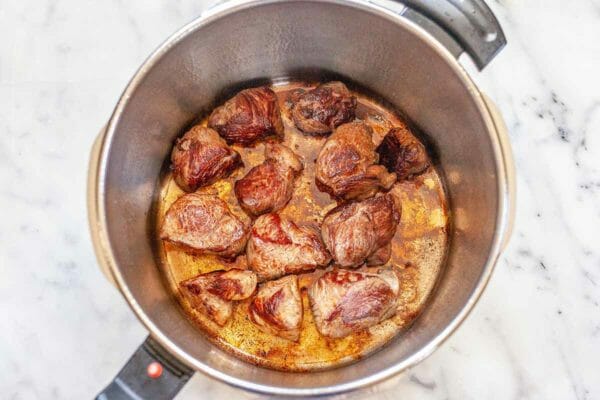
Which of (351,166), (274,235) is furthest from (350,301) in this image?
(351,166)

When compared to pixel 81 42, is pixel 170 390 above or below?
below

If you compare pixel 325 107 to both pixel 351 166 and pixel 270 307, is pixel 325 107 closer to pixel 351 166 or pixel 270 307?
pixel 351 166

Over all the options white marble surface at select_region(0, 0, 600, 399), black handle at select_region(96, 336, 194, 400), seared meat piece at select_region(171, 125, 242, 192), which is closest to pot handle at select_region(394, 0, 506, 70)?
white marble surface at select_region(0, 0, 600, 399)

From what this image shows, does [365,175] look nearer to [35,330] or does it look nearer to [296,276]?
[296,276]

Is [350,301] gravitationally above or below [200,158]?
below

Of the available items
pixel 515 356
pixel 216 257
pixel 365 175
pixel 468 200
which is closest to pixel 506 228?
pixel 468 200

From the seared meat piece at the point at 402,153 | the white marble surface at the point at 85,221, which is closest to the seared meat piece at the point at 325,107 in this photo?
the seared meat piece at the point at 402,153

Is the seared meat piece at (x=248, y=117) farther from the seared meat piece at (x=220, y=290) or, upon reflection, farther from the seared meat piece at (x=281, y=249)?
the seared meat piece at (x=220, y=290)
